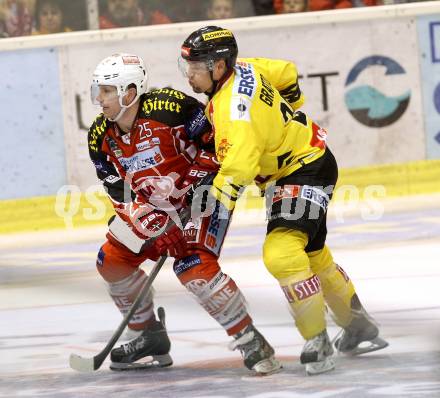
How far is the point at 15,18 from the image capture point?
8.12m

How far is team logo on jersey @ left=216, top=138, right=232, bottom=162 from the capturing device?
4.19 meters

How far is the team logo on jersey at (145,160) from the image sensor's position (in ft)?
14.9

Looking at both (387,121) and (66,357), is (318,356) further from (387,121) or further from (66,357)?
(387,121)

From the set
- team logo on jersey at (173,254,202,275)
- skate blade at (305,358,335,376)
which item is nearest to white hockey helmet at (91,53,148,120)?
team logo on jersey at (173,254,202,275)

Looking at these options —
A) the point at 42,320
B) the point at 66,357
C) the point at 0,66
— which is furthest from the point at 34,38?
the point at 66,357

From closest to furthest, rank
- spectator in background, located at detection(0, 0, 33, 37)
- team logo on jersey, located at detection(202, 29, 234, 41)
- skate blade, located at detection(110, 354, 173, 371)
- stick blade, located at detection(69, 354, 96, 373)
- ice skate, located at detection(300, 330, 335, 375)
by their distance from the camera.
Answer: ice skate, located at detection(300, 330, 335, 375) → team logo on jersey, located at detection(202, 29, 234, 41) → stick blade, located at detection(69, 354, 96, 373) → skate blade, located at detection(110, 354, 173, 371) → spectator in background, located at detection(0, 0, 33, 37)

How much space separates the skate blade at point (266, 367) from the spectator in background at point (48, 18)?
4.30 m

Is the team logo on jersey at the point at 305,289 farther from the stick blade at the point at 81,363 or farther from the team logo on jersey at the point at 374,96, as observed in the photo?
the team logo on jersey at the point at 374,96

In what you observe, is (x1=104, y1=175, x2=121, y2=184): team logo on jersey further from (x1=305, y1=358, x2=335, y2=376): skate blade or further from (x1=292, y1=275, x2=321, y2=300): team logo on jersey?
(x1=305, y1=358, x2=335, y2=376): skate blade

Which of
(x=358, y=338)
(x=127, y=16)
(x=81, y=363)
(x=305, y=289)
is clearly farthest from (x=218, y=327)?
(x=127, y=16)

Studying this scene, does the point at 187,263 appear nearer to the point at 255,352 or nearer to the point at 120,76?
the point at 255,352

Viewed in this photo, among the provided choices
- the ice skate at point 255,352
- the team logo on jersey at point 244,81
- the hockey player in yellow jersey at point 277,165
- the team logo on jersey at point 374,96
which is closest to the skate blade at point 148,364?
the ice skate at point 255,352

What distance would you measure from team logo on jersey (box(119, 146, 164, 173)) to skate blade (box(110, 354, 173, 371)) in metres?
0.73

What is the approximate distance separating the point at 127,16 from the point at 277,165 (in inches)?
159
